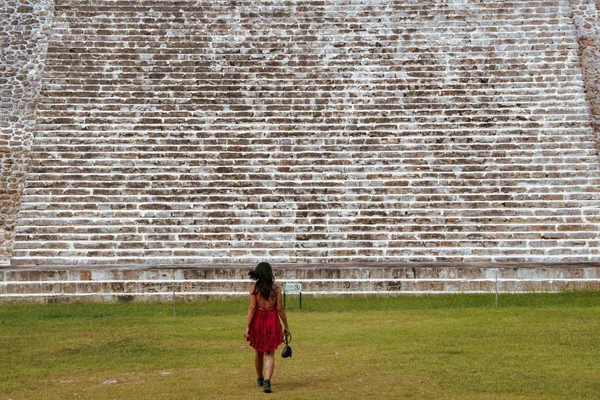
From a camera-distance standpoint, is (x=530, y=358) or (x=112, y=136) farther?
(x=112, y=136)

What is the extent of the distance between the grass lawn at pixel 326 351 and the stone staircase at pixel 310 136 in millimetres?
3054

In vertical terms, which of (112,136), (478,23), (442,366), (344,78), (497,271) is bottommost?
(442,366)

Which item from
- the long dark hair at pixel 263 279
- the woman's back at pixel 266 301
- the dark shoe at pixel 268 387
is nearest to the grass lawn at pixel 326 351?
the dark shoe at pixel 268 387

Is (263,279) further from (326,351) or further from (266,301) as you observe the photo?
(326,351)

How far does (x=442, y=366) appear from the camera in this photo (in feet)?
28.7

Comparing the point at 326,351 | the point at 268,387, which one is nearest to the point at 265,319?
the point at 268,387

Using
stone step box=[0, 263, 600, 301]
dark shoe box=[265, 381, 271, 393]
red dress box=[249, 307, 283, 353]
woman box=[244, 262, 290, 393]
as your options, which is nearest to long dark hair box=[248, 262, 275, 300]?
woman box=[244, 262, 290, 393]

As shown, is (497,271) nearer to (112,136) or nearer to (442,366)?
(442,366)

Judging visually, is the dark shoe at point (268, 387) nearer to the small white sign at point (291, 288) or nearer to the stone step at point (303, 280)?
the small white sign at point (291, 288)

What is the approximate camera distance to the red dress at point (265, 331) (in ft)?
25.8

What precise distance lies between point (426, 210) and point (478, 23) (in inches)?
192

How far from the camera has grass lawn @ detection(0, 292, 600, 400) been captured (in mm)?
7949

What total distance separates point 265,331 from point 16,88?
13.9 meters

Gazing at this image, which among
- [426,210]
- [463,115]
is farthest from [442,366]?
[463,115]
